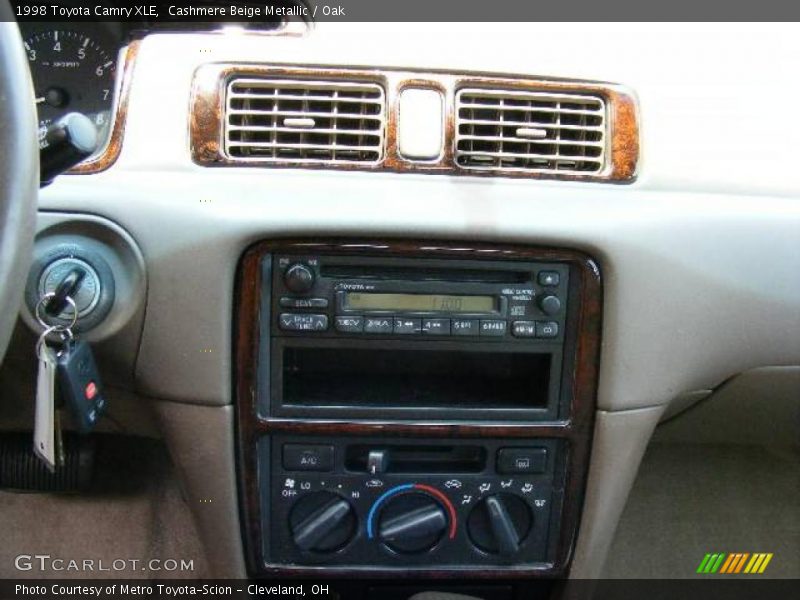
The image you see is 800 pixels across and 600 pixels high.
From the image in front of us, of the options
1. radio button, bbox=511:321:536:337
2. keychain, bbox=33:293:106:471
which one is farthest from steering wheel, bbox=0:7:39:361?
radio button, bbox=511:321:536:337

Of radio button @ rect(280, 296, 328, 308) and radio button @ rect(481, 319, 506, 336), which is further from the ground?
radio button @ rect(280, 296, 328, 308)

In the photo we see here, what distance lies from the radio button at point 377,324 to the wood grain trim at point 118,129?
36 cm

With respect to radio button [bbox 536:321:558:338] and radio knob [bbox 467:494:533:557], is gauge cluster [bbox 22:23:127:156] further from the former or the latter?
radio knob [bbox 467:494:533:557]

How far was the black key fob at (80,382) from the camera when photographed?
3.16 ft

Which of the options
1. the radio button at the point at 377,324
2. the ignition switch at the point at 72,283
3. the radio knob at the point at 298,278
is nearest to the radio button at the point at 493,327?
the radio button at the point at 377,324

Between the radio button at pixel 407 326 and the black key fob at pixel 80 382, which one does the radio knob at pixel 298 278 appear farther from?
the black key fob at pixel 80 382

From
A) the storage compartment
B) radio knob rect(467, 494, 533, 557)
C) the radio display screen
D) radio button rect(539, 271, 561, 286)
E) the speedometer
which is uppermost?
the speedometer

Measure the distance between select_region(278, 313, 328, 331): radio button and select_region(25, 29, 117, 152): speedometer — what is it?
→ 1.24 ft

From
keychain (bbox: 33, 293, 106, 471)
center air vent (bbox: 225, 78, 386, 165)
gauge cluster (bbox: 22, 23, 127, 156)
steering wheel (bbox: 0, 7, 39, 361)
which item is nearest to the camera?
steering wheel (bbox: 0, 7, 39, 361)

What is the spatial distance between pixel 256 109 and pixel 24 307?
360 mm

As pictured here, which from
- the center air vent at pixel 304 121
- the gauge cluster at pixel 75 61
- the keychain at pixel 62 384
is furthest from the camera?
the gauge cluster at pixel 75 61

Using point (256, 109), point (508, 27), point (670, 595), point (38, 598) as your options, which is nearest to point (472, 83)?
point (508, 27)

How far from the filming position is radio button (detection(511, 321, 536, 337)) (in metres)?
1.09

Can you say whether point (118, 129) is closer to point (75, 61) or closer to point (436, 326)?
point (75, 61)
